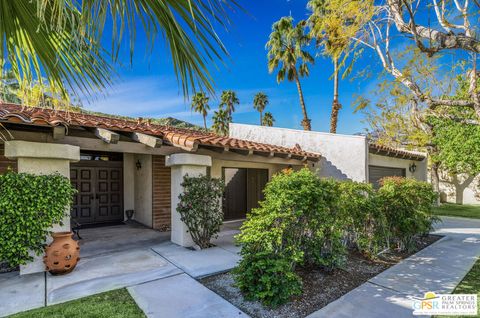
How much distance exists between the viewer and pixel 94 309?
4578 millimetres

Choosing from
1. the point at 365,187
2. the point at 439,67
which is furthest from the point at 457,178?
the point at 365,187

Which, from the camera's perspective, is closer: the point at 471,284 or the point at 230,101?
the point at 471,284


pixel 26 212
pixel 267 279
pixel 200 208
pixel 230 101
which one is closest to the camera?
pixel 267 279

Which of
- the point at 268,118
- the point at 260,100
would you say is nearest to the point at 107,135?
the point at 260,100

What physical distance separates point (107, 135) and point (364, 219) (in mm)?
7475

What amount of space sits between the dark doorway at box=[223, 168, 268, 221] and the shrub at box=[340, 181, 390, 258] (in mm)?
7830

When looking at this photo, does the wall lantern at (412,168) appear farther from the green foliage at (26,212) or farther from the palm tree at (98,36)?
the palm tree at (98,36)

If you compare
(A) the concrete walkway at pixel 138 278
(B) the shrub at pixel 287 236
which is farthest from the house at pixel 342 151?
(A) the concrete walkway at pixel 138 278

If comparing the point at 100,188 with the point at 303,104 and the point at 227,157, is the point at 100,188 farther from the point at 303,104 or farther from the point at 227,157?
the point at 303,104

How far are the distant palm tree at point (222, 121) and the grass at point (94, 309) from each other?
3658cm

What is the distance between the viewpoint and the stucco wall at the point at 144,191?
11.8 metres

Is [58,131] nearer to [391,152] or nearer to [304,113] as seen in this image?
[391,152]

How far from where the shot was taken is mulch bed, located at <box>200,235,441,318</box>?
4.73 m

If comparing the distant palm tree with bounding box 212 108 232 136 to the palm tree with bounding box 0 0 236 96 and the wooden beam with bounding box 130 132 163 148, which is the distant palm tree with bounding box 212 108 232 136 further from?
the palm tree with bounding box 0 0 236 96
